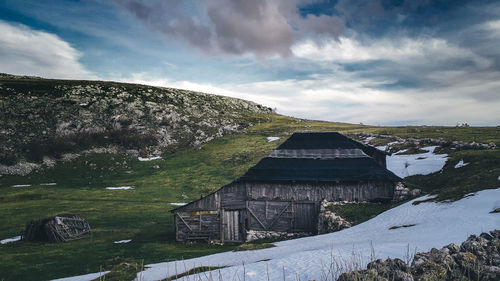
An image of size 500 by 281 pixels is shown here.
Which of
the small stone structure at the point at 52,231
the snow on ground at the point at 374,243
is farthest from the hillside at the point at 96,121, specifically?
the snow on ground at the point at 374,243

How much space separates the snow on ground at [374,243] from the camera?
16.5 m

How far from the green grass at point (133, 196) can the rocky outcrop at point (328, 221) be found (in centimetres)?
127

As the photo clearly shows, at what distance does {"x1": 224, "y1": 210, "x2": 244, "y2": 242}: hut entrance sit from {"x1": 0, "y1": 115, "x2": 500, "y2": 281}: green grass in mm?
2343

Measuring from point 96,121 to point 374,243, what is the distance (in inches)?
3812

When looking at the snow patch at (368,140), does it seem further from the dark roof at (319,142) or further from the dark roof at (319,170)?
the dark roof at (319,170)

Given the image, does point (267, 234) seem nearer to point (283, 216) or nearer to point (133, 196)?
point (283, 216)

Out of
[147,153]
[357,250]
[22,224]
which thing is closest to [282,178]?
[357,250]

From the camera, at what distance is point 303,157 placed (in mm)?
40375

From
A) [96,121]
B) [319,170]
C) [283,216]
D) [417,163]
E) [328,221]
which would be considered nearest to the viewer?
[328,221]

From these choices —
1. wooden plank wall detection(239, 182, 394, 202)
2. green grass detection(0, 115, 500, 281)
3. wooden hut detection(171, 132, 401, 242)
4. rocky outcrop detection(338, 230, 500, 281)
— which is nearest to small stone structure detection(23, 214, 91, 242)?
green grass detection(0, 115, 500, 281)

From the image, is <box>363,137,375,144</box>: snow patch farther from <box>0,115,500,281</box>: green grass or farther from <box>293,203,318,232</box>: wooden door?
<box>293,203,318,232</box>: wooden door

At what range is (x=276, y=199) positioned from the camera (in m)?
36.8

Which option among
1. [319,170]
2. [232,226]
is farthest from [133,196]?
[319,170]

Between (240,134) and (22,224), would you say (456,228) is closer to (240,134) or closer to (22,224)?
(22,224)
